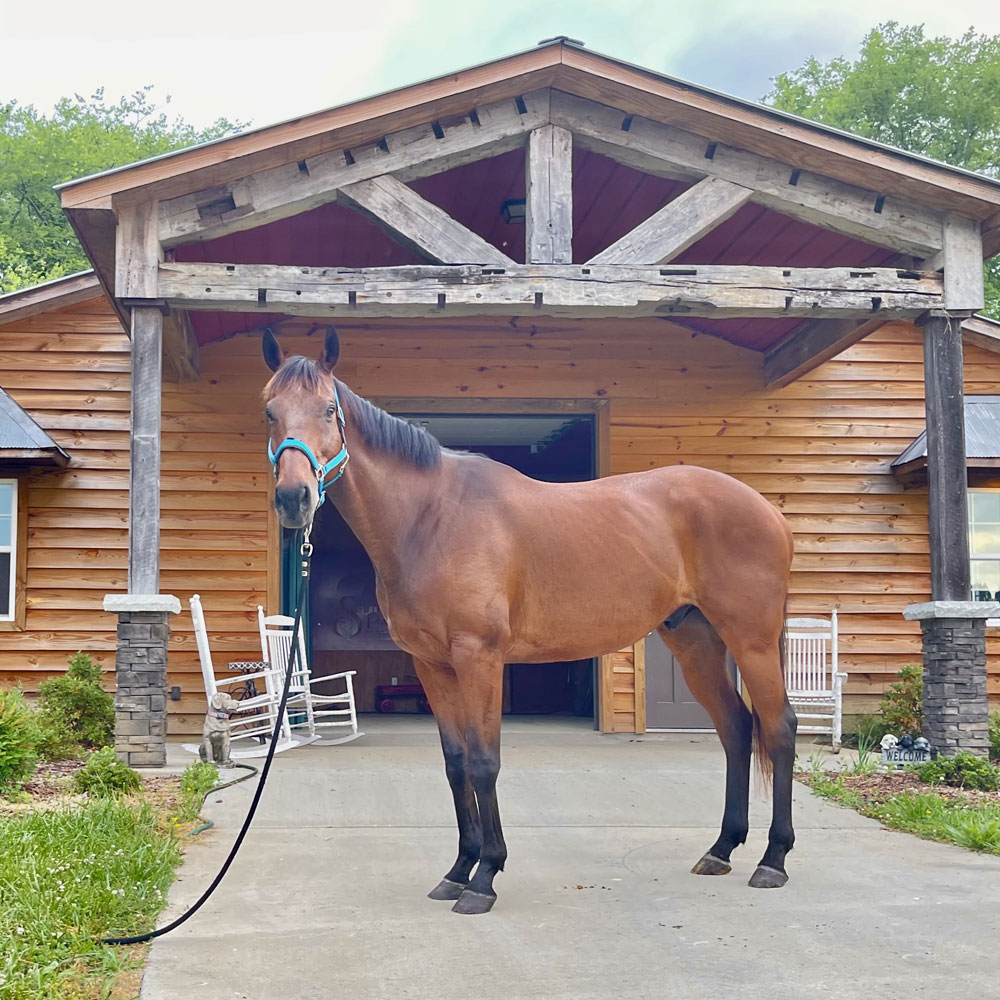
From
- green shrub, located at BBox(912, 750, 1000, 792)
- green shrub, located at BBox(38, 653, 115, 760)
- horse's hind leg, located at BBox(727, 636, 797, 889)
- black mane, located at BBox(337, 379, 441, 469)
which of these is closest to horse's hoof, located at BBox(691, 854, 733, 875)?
horse's hind leg, located at BBox(727, 636, 797, 889)

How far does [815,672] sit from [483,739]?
6026mm

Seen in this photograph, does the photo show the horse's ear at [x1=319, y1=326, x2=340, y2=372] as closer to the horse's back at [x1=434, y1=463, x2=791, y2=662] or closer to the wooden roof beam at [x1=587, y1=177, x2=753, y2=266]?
the horse's back at [x1=434, y1=463, x2=791, y2=662]

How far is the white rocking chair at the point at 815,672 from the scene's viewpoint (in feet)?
29.7

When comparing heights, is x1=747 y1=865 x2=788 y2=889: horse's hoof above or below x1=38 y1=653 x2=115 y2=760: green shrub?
below

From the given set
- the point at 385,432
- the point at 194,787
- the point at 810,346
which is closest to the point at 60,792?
the point at 194,787

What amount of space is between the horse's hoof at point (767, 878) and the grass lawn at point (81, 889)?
2.20 metres

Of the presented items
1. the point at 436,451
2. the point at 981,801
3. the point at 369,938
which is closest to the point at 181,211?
the point at 436,451

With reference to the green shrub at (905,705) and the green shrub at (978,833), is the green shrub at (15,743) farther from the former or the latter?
the green shrub at (905,705)

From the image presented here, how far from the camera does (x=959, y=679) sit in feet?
23.5

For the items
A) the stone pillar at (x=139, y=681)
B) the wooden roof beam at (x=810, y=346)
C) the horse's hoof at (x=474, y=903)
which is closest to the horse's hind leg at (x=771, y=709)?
the horse's hoof at (x=474, y=903)

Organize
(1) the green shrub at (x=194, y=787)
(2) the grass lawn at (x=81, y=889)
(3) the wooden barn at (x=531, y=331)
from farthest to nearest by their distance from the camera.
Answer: (3) the wooden barn at (x=531, y=331) → (1) the green shrub at (x=194, y=787) → (2) the grass lawn at (x=81, y=889)

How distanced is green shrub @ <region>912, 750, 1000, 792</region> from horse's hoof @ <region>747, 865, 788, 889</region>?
281 centimetres

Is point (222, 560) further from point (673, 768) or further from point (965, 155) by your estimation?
point (965, 155)

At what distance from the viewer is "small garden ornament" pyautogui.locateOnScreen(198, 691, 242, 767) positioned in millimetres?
7191
